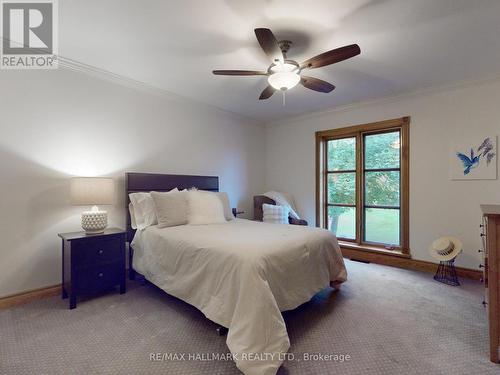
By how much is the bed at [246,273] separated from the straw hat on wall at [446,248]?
1.40m

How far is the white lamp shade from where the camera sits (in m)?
2.43

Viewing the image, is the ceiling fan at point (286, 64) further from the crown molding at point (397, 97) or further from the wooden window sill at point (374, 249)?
the wooden window sill at point (374, 249)

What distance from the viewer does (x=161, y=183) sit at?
3357mm

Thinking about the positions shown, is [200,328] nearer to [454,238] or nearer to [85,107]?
[85,107]

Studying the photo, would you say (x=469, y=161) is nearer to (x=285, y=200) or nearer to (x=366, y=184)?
(x=366, y=184)

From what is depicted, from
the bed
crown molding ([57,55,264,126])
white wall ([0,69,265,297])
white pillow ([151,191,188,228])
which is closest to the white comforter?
the bed

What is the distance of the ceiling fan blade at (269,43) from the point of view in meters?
1.72

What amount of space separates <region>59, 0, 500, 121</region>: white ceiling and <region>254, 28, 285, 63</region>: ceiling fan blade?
0.88 feet

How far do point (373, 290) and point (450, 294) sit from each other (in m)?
0.77

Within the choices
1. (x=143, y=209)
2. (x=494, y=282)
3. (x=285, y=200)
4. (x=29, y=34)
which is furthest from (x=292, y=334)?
(x=29, y=34)

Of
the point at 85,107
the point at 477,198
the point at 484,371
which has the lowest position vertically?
the point at 484,371

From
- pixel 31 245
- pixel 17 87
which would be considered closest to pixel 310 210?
pixel 31 245

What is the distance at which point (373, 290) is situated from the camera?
2.73 m

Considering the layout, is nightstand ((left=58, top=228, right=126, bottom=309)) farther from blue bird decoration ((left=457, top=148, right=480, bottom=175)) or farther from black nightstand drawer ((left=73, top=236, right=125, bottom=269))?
blue bird decoration ((left=457, top=148, right=480, bottom=175))
